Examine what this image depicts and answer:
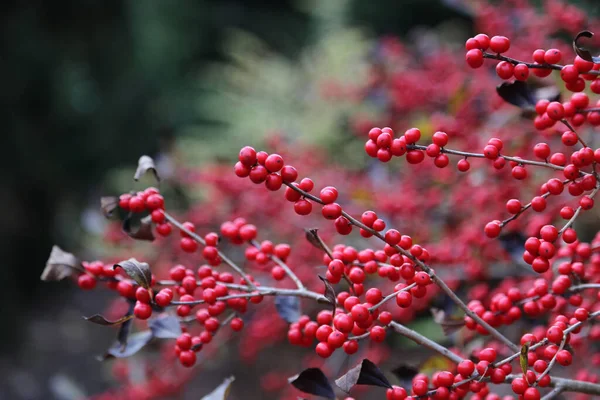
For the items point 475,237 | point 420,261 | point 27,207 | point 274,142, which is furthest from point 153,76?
point 420,261

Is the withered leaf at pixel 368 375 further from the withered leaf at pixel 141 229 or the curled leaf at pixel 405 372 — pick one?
the withered leaf at pixel 141 229

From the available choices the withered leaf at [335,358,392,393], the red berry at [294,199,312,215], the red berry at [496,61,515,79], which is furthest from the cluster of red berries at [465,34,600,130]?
the withered leaf at [335,358,392,393]

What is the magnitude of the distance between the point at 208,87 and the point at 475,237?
578cm

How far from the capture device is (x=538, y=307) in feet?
2.88

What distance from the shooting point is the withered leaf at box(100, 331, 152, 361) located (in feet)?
3.00

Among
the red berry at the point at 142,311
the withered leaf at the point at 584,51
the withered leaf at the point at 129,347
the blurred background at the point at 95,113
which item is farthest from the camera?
the blurred background at the point at 95,113

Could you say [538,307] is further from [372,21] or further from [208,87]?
[208,87]

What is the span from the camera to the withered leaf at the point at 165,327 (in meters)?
0.88

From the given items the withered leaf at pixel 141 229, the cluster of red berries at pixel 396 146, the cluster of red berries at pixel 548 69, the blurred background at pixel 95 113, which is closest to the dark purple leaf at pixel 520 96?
the cluster of red berries at pixel 548 69

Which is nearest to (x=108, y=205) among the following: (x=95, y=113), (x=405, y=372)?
(x=405, y=372)

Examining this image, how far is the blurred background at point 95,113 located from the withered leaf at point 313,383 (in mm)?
2874

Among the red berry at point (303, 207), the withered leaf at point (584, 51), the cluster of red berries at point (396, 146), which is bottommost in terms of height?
the red berry at point (303, 207)

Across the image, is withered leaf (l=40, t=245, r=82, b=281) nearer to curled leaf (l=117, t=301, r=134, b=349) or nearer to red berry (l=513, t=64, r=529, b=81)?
curled leaf (l=117, t=301, r=134, b=349)

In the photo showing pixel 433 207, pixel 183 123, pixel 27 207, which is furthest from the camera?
pixel 183 123
